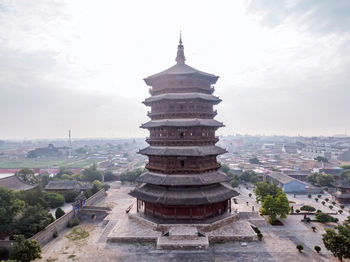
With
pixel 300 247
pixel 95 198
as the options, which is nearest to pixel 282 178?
pixel 300 247

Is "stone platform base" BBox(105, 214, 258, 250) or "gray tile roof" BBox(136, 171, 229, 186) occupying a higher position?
"gray tile roof" BBox(136, 171, 229, 186)

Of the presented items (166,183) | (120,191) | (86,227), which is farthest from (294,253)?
(120,191)

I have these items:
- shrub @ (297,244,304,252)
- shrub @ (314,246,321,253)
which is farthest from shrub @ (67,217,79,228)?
shrub @ (314,246,321,253)

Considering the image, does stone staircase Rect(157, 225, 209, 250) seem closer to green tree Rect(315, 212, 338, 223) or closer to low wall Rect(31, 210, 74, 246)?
low wall Rect(31, 210, 74, 246)

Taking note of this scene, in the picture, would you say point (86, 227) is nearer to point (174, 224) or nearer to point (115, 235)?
point (115, 235)

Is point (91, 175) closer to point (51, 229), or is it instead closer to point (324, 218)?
point (51, 229)

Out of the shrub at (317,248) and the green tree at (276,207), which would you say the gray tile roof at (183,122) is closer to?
the green tree at (276,207)
